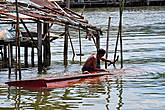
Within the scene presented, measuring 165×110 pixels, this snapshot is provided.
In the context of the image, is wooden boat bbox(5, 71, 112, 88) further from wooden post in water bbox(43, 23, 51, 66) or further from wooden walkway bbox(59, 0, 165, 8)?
wooden walkway bbox(59, 0, 165, 8)

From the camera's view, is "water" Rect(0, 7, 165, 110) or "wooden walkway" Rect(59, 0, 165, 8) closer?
"water" Rect(0, 7, 165, 110)

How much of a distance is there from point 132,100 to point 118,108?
0.96 meters

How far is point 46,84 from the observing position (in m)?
13.9

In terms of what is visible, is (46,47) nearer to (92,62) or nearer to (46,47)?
(46,47)

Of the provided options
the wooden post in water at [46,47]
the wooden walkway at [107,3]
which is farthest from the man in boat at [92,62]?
the wooden walkway at [107,3]

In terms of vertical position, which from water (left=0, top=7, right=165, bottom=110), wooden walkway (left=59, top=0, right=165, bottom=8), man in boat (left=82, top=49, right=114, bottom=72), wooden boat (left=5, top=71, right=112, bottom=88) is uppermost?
wooden walkway (left=59, top=0, right=165, bottom=8)

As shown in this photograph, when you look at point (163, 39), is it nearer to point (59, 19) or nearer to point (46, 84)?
point (59, 19)

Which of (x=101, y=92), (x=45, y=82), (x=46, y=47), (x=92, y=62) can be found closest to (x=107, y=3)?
(x=46, y=47)

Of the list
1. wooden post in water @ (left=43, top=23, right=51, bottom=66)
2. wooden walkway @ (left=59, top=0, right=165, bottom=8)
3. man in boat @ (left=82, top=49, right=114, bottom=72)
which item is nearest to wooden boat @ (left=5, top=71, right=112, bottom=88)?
man in boat @ (left=82, top=49, right=114, bottom=72)

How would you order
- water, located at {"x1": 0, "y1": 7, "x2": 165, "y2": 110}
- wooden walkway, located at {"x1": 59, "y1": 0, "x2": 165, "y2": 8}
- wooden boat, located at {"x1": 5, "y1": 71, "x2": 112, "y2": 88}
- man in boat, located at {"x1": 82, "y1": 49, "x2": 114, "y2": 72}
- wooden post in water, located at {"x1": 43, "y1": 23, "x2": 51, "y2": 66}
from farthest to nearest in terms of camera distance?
wooden walkway, located at {"x1": 59, "y1": 0, "x2": 165, "y2": 8}
wooden post in water, located at {"x1": 43, "y1": 23, "x2": 51, "y2": 66}
man in boat, located at {"x1": 82, "y1": 49, "x2": 114, "y2": 72}
wooden boat, located at {"x1": 5, "y1": 71, "x2": 112, "y2": 88}
water, located at {"x1": 0, "y1": 7, "x2": 165, "y2": 110}

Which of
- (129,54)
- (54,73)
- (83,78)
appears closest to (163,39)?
(129,54)

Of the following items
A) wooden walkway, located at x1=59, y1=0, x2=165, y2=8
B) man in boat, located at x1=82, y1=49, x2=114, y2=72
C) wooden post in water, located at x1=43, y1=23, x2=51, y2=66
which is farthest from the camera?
wooden walkway, located at x1=59, y1=0, x2=165, y2=8

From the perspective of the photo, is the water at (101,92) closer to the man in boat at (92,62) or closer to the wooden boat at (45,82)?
the wooden boat at (45,82)

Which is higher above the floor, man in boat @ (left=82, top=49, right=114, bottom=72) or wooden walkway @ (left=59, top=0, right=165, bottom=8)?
wooden walkway @ (left=59, top=0, right=165, bottom=8)
